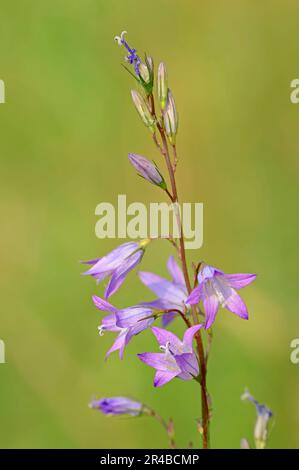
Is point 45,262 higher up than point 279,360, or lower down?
higher up

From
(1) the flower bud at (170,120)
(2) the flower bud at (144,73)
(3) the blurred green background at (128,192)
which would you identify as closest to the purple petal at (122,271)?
(1) the flower bud at (170,120)

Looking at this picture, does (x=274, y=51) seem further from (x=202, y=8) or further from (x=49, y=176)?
(x=49, y=176)

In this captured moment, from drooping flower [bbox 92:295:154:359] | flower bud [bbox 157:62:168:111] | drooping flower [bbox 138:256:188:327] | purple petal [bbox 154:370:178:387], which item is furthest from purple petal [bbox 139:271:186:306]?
flower bud [bbox 157:62:168:111]

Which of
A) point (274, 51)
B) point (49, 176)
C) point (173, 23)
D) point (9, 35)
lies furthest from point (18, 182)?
point (274, 51)

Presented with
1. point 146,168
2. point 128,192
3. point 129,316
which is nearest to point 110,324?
point 129,316

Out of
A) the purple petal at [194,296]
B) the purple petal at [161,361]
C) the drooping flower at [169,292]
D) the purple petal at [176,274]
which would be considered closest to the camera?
the purple petal at [194,296]

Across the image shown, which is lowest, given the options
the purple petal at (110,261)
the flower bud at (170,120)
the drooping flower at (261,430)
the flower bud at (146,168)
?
the drooping flower at (261,430)

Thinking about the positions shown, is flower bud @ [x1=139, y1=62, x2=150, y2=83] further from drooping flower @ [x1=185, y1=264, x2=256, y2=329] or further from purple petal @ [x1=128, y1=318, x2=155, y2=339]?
purple petal @ [x1=128, y1=318, x2=155, y2=339]

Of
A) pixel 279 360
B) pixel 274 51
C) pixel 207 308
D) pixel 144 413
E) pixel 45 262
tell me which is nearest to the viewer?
pixel 207 308

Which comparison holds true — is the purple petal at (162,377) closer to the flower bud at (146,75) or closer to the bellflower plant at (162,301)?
the bellflower plant at (162,301)
